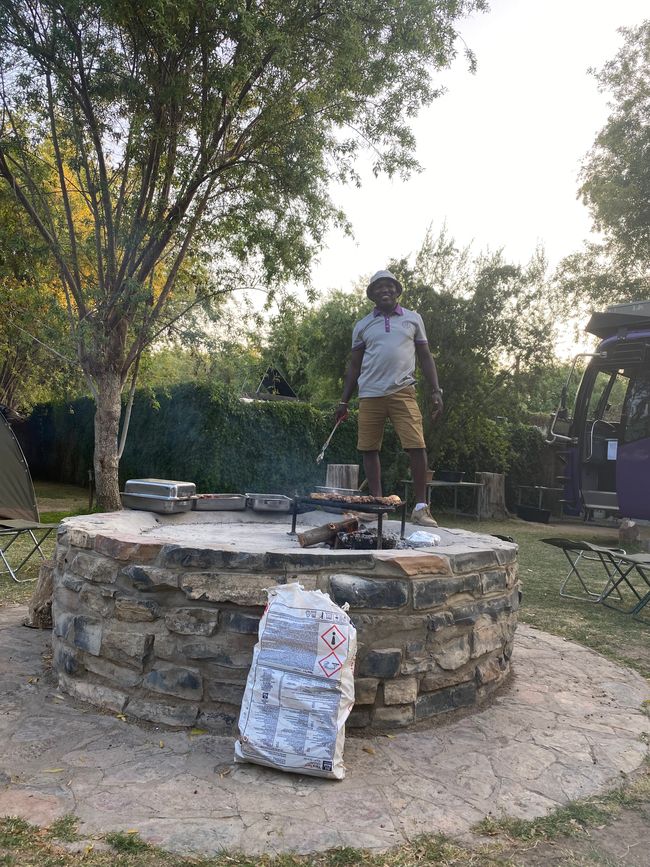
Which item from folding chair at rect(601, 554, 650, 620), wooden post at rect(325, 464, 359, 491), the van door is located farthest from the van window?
wooden post at rect(325, 464, 359, 491)

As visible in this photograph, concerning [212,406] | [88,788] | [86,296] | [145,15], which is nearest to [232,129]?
[145,15]

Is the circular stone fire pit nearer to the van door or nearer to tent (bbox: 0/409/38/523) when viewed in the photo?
tent (bbox: 0/409/38/523)

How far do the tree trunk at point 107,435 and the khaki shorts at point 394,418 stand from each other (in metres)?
5.17

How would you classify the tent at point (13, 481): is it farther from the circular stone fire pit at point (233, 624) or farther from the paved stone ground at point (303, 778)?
the circular stone fire pit at point (233, 624)

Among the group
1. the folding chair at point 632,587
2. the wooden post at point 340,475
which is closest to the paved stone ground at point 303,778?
the folding chair at point 632,587

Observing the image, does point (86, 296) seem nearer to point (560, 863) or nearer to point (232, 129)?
point (232, 129)

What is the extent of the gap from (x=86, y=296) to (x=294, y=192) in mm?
3183

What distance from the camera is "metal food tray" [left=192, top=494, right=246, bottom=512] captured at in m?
5.15

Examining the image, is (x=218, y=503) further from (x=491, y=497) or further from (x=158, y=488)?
(x=491, y=497)

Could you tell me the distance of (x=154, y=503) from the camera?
481cm

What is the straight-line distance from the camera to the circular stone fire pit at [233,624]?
276 centimetres

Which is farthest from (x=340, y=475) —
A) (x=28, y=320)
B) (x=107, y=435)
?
(x=28, y=320)

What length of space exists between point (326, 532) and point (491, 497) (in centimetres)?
1102

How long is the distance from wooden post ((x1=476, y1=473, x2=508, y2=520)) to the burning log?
10527 millimetres
